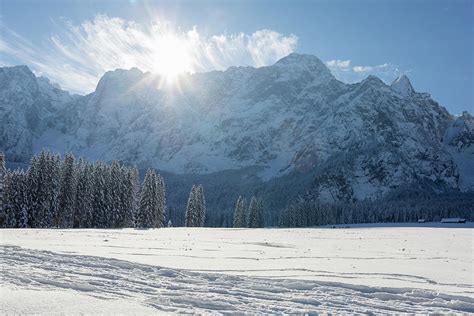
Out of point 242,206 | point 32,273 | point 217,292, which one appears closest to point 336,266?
point 217,292

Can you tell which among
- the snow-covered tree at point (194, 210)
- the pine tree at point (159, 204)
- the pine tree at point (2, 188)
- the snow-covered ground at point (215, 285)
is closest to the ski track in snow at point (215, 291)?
the snow-covered ground at point (215, 285)

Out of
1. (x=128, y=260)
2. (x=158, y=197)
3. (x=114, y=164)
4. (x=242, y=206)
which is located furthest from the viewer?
(x=242, y=206)

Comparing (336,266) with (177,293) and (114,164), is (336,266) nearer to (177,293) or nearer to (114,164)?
(177,293)

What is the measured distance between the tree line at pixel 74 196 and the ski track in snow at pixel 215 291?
53.0 metres

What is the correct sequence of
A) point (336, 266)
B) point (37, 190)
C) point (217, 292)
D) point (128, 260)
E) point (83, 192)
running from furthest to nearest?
point (83, 192)
point (37, 190)
point (336, 266)
point (128, 260)
point (217, 292)

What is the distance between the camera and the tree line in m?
61.9

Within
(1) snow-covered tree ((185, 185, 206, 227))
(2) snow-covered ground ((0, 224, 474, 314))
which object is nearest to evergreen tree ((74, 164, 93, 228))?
(1) snow-covered tree ((185, 185, 206, 227))

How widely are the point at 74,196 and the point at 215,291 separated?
6340 centimetres

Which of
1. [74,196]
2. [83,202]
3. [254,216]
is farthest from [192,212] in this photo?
[74,196]

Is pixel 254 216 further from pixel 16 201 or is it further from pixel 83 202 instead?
pixel 16 201

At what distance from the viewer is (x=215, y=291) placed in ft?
39.5

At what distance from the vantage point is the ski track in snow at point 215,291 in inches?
418

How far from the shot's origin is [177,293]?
1145cm

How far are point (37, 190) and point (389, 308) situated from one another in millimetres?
64176
